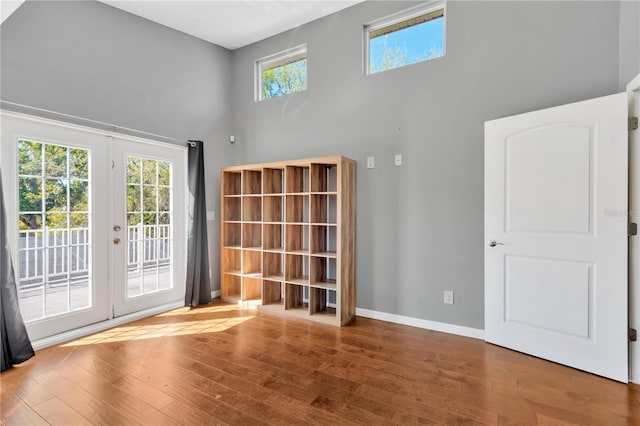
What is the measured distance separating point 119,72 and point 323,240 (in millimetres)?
2941

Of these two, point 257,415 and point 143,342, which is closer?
point 257,415

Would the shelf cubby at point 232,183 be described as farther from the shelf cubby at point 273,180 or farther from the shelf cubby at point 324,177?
the shelf cubby at point 324,177

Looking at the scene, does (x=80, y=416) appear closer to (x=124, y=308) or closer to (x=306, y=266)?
(x=124, y=308)

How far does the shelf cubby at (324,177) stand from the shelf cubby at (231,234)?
142 cm

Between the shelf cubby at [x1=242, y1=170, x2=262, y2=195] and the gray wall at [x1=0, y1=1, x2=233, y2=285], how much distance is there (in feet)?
1.84

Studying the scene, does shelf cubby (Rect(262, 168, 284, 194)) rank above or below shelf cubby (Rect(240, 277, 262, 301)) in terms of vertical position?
above

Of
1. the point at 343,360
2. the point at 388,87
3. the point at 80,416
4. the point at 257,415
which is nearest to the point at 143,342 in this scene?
the point at 80,416

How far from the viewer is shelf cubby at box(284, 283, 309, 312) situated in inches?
147

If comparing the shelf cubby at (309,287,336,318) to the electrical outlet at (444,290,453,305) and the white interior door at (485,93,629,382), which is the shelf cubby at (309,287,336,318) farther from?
the white interior door at (485,93,629,382)

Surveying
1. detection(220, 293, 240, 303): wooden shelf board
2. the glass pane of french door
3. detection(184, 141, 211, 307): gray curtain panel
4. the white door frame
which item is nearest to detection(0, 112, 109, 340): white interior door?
the glass pane of french door

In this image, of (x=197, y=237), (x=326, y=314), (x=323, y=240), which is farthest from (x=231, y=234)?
(x=326, y=314)

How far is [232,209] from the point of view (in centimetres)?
448

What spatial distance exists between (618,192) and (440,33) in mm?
2167

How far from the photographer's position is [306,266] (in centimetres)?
403
